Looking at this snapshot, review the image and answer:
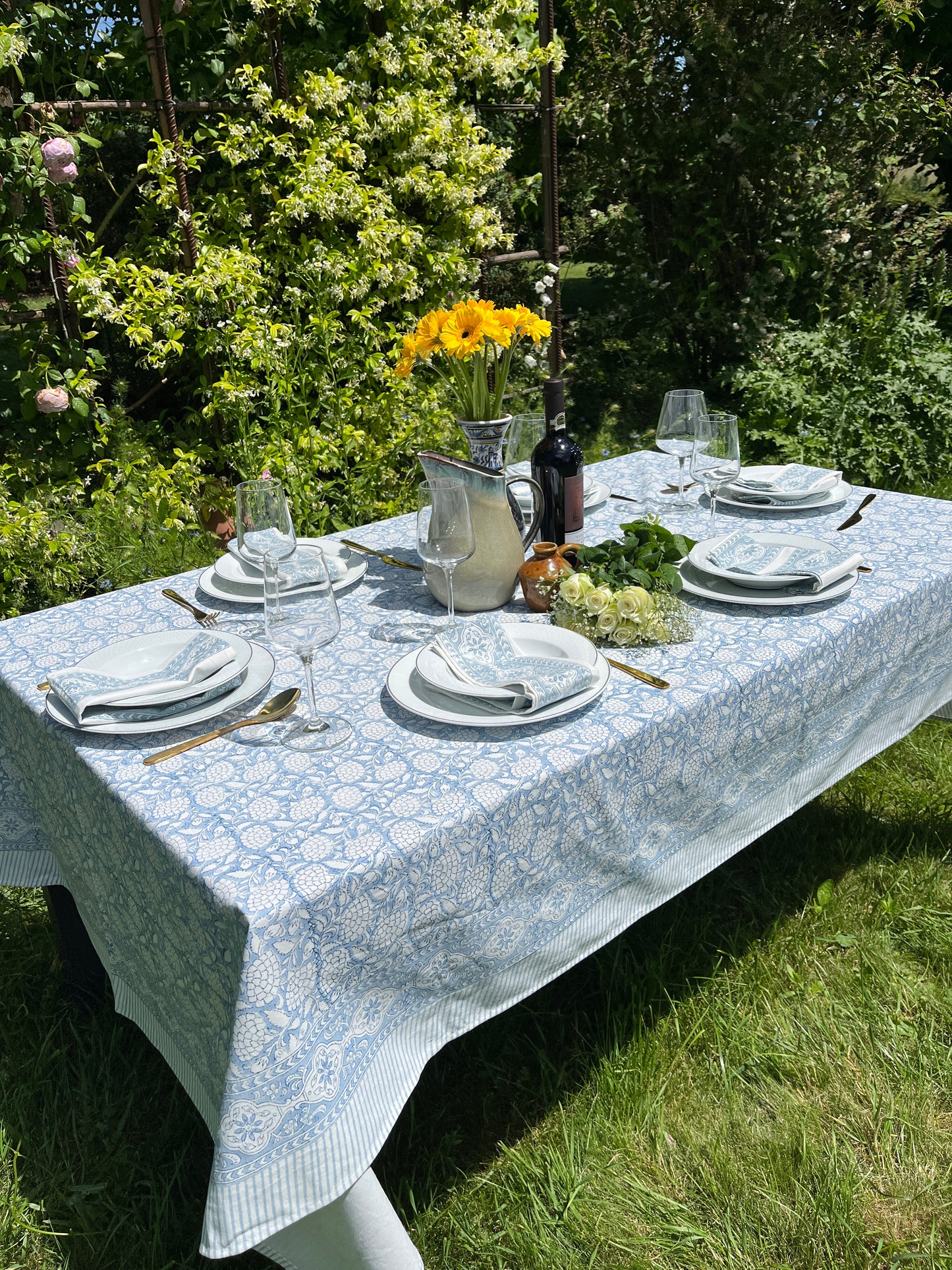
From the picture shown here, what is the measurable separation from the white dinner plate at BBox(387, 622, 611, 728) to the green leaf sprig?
0.56 feet

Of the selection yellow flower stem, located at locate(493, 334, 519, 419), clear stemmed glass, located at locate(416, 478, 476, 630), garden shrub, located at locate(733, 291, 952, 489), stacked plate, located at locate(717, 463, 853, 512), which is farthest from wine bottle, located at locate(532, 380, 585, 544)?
garden shrub, located at locate(733, 291, 952, 489)

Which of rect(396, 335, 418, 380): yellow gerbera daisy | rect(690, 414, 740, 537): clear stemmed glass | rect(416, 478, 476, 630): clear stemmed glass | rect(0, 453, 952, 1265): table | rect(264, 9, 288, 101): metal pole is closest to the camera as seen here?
rect(0, 453, 952, 1265): table

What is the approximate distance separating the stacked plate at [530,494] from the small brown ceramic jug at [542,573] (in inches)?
16.0

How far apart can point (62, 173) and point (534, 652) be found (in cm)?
315

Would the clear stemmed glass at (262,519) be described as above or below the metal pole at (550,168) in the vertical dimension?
below

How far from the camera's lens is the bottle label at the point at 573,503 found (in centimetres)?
201

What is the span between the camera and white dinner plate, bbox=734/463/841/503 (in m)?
2.25

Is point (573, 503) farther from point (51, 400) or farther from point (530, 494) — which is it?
point (51, 400)

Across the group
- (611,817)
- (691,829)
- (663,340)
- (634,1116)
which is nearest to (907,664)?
(691,829)

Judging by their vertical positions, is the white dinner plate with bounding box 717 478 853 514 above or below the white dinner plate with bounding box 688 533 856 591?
below

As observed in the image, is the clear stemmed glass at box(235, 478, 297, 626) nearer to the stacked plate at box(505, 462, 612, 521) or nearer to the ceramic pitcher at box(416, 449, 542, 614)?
the ceramic pitcher at box(416, 449, 542, 614)

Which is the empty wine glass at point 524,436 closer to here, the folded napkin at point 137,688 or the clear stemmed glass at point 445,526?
the clear stemmed glass at point 445,526

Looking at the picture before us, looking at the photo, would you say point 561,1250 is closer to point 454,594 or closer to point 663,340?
point 454,594

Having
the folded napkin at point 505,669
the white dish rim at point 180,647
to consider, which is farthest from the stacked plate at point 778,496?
the white dish rim at point 180,647
